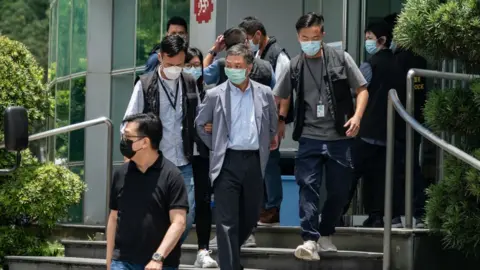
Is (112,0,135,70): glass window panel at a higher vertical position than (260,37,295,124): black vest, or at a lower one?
higher

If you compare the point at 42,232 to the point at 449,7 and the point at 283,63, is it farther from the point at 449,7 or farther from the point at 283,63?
the point at 449,7

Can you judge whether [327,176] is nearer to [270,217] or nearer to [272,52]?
[270,217]

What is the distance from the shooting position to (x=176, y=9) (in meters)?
16.9

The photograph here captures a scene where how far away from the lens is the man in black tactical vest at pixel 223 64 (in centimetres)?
1048

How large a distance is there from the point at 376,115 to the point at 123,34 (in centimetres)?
757

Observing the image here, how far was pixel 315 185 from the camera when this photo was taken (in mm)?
9898

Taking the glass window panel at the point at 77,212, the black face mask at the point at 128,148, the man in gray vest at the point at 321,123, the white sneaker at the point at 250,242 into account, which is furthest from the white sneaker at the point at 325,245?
the glass window panel at the point at 77,212

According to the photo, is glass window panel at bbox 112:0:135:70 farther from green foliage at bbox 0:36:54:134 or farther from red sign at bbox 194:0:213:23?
green foliage at bbox 0:36:54:134

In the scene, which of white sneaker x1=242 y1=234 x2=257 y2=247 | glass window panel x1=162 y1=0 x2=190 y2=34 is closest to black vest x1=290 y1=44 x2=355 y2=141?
white sneaker x1=242 y1=234 x2=257 y2=247

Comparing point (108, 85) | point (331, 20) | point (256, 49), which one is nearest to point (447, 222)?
point (256, 49)

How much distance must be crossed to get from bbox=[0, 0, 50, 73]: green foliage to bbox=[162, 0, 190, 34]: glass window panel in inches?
876

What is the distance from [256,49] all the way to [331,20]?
264 centimetres

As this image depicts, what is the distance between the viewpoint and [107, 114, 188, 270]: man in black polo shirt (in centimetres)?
768

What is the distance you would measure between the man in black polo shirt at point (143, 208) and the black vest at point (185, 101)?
1.98 metres
